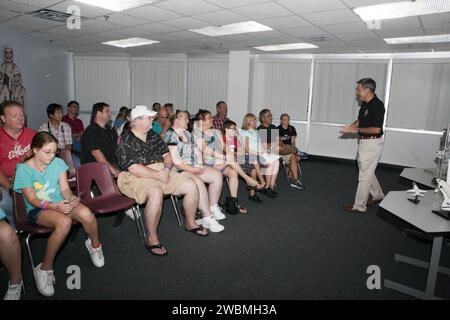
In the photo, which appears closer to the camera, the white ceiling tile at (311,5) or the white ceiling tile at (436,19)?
the white ceiling tile at (311,5)

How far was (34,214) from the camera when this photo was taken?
2.52 m

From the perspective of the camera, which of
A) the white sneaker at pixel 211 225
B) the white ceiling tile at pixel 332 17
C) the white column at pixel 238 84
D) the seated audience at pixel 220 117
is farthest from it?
the white column at pixel 238 84

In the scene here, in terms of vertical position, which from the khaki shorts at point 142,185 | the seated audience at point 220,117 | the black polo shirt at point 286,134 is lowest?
the khaki shorts at point 142,185

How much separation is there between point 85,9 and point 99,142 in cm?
215

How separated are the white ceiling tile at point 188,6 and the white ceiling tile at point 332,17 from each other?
1348mm

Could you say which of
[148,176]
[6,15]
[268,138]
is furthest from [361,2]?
[6,15]

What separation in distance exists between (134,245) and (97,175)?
0.80m

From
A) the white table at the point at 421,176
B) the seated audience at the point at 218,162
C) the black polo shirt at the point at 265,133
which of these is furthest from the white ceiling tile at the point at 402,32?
the seated audience at the point at 218,162

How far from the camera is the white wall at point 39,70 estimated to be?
6.77 metres

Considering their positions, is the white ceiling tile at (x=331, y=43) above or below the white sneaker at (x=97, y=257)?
above

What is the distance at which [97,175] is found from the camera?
3197 mm

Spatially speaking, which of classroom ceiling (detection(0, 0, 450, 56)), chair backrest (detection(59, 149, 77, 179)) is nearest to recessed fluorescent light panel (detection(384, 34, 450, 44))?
classroom ceiling (detection(0, 0, 450, 56))

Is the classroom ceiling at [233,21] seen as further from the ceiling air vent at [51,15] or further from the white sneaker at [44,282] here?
the white sneaker at [44,282]
